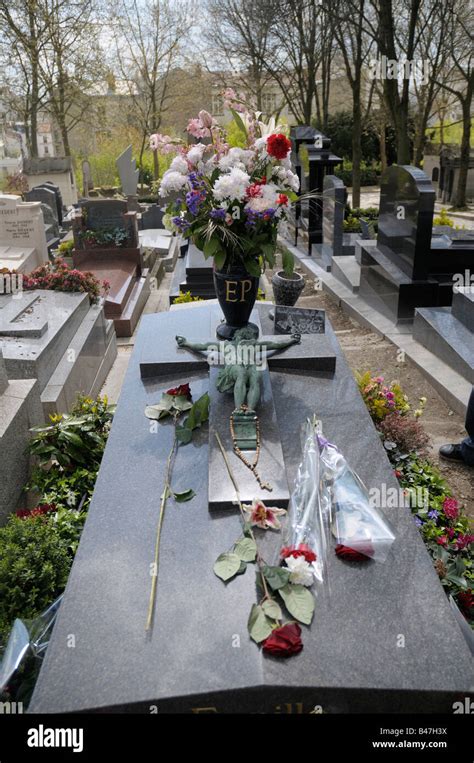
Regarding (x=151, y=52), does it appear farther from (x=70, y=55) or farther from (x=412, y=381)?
(x=412, y=381)

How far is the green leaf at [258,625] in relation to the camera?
8.31 feet

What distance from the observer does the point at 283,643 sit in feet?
8.07

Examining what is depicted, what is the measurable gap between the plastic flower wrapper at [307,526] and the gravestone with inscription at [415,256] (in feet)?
18.6

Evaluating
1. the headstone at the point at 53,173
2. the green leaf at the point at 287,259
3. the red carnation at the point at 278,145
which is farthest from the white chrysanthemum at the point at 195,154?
the headstone at the point at 53,173

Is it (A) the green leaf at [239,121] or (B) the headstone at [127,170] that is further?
(B) the headstone at [127,170]

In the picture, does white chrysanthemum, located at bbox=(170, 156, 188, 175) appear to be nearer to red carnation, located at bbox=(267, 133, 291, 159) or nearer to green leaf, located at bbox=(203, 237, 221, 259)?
green leaf, located at bbox=(203, 237, 221, 259)


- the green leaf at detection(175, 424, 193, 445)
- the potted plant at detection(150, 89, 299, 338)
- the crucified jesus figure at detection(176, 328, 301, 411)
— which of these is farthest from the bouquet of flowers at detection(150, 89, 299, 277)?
the green leaf at detection(175, 424, 193, 445)

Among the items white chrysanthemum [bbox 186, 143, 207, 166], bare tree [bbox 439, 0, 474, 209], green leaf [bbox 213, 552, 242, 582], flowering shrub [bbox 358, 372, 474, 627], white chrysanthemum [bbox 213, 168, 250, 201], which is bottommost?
flowering shrub [bbox 358, 372, 474, 627]

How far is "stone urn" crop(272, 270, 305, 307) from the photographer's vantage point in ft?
19.4

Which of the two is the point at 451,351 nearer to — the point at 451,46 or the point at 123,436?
the point at 123,436

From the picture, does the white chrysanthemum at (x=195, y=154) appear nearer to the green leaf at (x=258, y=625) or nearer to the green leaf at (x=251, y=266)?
the green leaf at (x=251, y=266)

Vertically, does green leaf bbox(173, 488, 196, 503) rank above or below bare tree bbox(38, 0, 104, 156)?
below

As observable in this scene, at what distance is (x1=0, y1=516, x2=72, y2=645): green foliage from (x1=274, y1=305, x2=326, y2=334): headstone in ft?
9.10

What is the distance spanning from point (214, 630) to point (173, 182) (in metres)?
3.12
